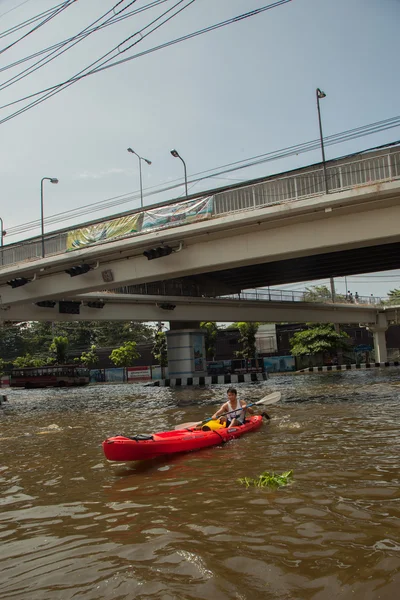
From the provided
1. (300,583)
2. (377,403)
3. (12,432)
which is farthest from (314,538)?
(377,403)

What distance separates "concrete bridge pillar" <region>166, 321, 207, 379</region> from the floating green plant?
2747cm

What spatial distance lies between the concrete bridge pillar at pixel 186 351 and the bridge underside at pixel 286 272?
389 centimetres

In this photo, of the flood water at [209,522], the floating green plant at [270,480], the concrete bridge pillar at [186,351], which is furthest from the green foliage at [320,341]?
the floating green plant at [270,480]

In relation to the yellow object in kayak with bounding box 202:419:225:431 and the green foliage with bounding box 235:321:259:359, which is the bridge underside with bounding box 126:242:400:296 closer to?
the yellow object in kayak with bounding box 202:419:225:431

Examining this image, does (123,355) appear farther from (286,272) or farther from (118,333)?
(286,272)

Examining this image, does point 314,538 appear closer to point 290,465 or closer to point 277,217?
point 290,465

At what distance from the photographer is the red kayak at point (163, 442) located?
25.7 feet

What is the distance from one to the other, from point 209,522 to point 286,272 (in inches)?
912

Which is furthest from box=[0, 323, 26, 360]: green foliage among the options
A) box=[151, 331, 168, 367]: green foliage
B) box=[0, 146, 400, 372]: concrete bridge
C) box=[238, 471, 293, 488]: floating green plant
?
box=[238, 471, 293, 488]: floating green plant

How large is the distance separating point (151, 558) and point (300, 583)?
54.0 inches

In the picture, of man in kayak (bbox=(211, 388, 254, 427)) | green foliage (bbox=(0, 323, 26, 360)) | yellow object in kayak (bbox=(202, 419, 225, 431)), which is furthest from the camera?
green foliage (bbox=(0, 323, 26, 360))

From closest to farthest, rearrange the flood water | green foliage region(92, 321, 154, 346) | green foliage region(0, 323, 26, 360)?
the flood water
green foliage region(92, 321, 154, 346)
green foliage region(0, 323, 26, 360)

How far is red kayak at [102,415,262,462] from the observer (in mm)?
7840

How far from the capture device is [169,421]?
13.7 m
